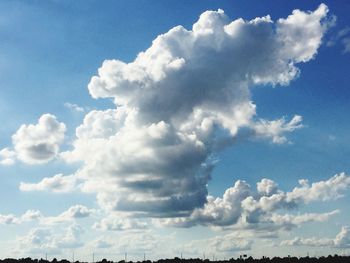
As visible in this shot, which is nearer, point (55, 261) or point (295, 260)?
point (295, 260)

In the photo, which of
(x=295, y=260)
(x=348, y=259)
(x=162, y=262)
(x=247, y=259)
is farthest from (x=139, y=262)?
(x=348, y=259)

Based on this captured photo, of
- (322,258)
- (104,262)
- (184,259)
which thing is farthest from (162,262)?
(322,258)

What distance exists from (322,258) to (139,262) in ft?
149

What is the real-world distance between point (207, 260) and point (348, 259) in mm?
33462

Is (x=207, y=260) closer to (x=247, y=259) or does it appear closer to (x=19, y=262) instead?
(x=247, y=259)

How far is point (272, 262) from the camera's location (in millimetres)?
133375

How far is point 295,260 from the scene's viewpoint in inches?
5182

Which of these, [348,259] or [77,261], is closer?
[348,259]

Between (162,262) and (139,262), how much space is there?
6147 millimetres

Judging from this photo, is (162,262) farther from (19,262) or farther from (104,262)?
(19,262)

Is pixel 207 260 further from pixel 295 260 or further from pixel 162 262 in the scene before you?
pixel 295 260

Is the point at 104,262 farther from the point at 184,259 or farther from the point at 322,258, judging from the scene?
the point at 322,258

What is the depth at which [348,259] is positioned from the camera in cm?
12900

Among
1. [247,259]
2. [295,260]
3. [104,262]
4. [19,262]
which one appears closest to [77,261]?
[104,262]
